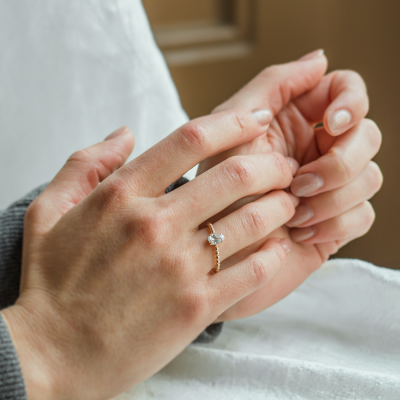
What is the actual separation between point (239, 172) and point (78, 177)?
0.51 feet

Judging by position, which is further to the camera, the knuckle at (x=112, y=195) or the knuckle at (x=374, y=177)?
the knuckle at (x=374, y=177)

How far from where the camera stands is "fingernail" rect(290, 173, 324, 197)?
424 mm

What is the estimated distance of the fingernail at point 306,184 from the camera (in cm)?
42

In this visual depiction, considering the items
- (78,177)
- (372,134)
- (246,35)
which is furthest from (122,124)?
(246,35)

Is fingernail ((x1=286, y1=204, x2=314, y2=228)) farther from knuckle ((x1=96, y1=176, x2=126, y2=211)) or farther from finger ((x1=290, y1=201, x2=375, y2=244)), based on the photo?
knuckle ((x1=96, y1=176, x2=126, y2=211))

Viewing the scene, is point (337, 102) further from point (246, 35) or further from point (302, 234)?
point (246, 35)

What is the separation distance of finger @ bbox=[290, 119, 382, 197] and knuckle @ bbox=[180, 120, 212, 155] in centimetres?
11

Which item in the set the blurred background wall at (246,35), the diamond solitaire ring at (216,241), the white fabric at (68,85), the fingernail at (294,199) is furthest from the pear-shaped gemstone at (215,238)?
the blurred background wall at (246,35)

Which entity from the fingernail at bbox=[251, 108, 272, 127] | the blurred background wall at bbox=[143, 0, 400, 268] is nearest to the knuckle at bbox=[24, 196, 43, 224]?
the fingernail at bbox=[251, 108, 272, 127]

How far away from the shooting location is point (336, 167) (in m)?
0.42

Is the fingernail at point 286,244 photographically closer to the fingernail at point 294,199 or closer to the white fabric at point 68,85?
the fingernail at point 294,199

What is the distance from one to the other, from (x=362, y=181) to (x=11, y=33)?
549 millimetres

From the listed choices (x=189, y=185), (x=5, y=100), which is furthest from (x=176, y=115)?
(x=189, y=185)

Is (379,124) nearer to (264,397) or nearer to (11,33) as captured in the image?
(264,397)
